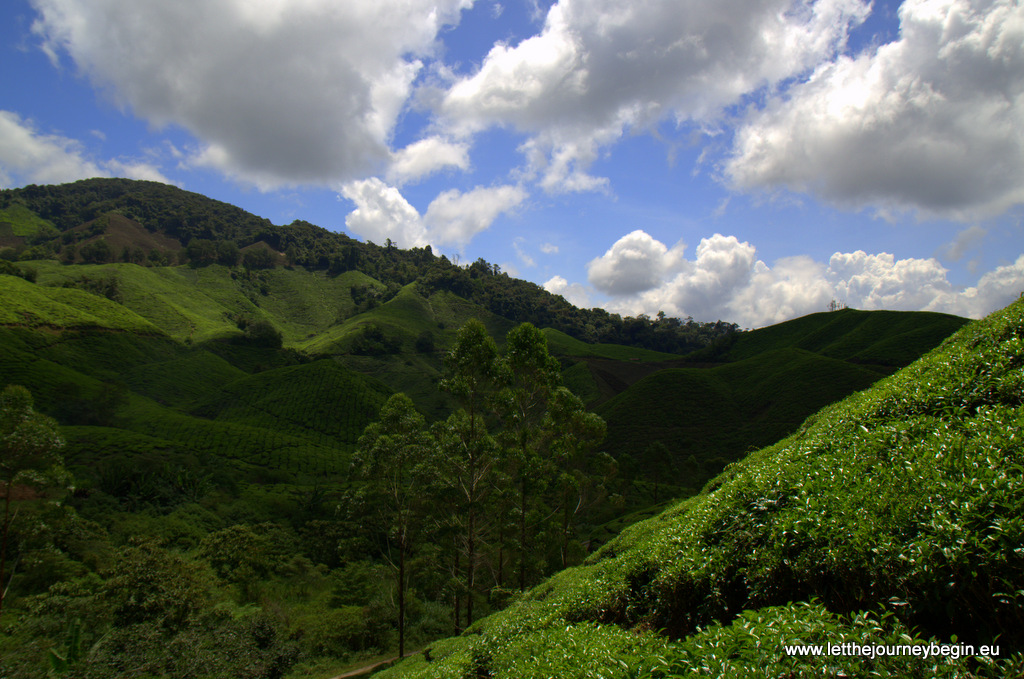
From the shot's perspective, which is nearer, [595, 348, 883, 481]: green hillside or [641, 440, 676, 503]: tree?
[641, 440, 676, 503]: tree

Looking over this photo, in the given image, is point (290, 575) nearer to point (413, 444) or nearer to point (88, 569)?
point (88, 569)

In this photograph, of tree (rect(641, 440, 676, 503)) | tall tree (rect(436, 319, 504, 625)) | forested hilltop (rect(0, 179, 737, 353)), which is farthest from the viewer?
forested hilltop (rect(0, 179, 737, 353))

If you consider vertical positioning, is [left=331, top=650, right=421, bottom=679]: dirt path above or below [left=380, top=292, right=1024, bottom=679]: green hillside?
below

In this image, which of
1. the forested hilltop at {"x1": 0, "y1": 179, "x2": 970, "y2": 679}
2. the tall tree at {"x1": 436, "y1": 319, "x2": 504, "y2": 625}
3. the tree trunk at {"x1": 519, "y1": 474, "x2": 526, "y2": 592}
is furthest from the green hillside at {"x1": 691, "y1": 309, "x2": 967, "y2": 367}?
the tall tree at {"x1": 436, "y1": 319, "x2": 504, "y2": 625}

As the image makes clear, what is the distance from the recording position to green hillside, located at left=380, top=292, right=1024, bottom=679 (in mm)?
3463

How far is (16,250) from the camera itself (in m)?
134

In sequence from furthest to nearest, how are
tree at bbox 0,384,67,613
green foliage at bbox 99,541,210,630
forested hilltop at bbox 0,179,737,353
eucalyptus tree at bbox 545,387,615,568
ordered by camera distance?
forested hilltop at bbox 0,179,737,353
eucalyptus tree at bbox 545,387,615,568
green foliage at bbox 99,541,210,630
tree at bbox 0,384,67,613

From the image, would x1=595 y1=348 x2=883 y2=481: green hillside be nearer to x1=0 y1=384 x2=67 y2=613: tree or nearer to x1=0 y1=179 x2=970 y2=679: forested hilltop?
x1=0 y1=179 x2=970 y2=679: forested hilltop

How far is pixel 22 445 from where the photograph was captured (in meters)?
18.0

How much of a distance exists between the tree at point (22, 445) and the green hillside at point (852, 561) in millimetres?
21716

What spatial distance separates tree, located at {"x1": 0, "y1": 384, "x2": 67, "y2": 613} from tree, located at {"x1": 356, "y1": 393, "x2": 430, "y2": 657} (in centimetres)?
1265

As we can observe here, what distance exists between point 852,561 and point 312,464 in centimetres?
5204

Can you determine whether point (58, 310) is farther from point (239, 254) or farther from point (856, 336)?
point (856, 336)

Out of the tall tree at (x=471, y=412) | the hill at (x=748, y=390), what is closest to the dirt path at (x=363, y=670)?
the tall tree at (x=471, y=412)
